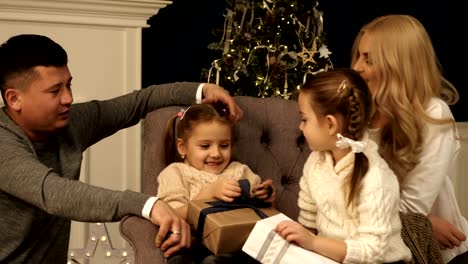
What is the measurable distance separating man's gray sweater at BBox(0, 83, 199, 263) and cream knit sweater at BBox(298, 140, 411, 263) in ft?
1.88

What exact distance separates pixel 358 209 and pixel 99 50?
211 centimetres

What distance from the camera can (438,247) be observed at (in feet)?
8.03

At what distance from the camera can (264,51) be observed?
3.79m

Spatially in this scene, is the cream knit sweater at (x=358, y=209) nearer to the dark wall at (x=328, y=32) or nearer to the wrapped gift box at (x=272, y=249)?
the wrapped gift box at (x=272, y=249)

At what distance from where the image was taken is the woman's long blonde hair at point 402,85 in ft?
8.50

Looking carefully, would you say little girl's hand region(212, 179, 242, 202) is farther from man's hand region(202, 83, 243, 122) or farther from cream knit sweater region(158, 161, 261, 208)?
man's hand region(202, 83, 243, 122)

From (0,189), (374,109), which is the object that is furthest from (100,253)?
(374,109)

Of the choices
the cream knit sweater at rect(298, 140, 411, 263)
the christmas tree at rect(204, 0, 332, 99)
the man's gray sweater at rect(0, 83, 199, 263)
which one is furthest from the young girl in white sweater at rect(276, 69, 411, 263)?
the christmas tree at rect(204, 0, 332, 99)

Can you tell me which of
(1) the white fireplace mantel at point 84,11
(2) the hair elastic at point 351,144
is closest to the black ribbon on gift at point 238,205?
(2) the hair elastic at point 351,144

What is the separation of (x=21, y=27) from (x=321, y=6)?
6.66 ft

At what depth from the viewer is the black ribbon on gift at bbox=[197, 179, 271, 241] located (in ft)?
7.47

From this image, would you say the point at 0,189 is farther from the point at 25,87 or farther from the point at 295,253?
the point at 295,253

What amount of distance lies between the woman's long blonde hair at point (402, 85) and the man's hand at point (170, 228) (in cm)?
84

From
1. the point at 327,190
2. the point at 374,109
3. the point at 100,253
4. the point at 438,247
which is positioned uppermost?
the point at 374,109
